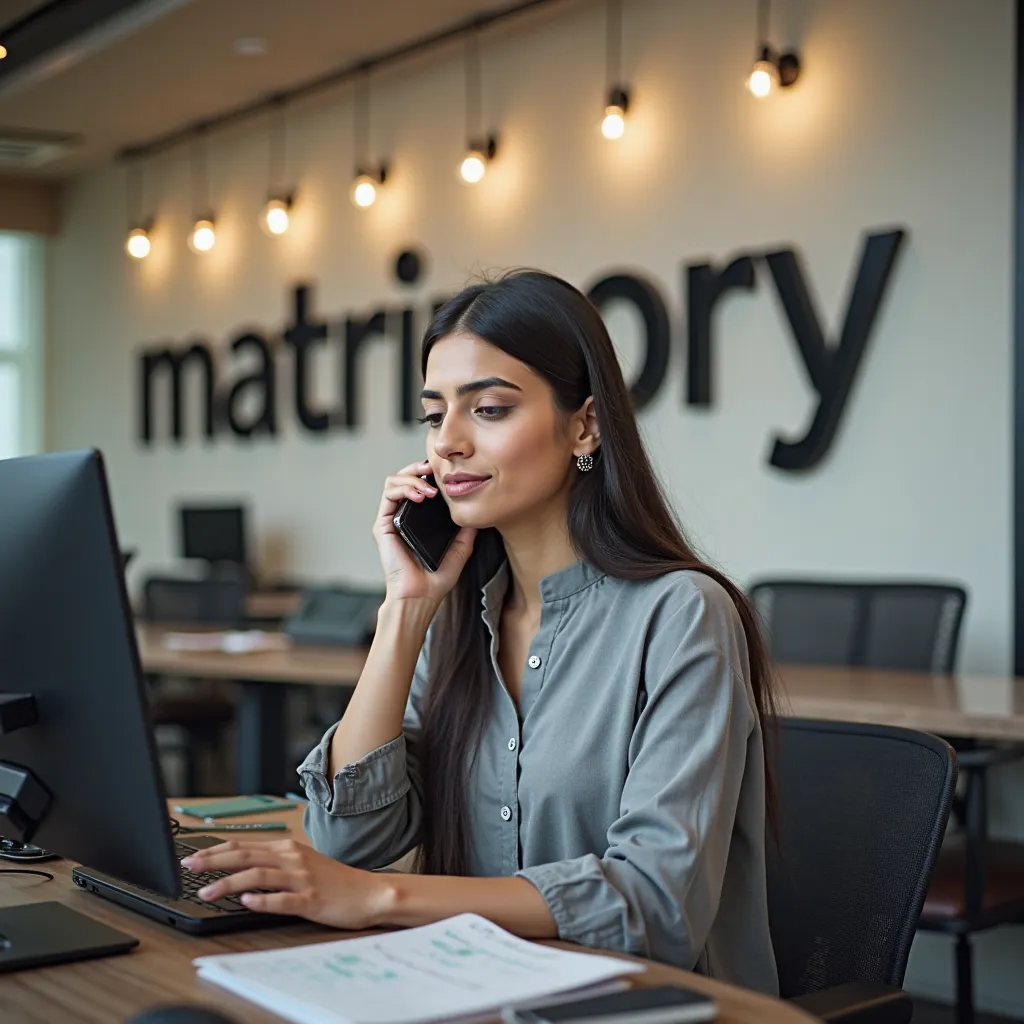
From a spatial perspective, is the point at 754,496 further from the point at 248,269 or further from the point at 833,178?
the point at 248,269

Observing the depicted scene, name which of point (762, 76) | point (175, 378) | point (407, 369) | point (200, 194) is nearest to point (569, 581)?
point (762, 76)

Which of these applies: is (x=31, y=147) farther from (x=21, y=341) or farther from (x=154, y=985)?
(x=154, y=985)

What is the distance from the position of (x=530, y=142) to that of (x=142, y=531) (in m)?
3.55

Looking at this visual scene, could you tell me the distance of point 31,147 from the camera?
25.9 feet

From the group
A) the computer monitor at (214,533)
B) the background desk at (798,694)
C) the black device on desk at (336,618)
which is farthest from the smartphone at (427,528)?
the computer monitor at (214,533)

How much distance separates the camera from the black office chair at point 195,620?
18.0 feet

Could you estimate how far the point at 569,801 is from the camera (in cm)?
158


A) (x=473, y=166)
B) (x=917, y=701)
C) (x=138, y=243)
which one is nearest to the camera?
(x=917, y=701)

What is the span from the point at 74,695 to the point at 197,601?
4460 millimetres

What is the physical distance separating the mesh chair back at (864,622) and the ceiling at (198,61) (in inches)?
116

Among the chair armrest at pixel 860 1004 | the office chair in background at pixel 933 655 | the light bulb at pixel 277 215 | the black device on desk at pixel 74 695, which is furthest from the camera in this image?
the light bulb at pixel 277 215

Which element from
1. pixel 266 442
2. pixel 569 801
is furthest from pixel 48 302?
pixel 569 801

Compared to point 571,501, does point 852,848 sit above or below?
below

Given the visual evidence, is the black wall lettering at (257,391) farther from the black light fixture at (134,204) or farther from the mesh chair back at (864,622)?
the mesh chair back at (864,622)
